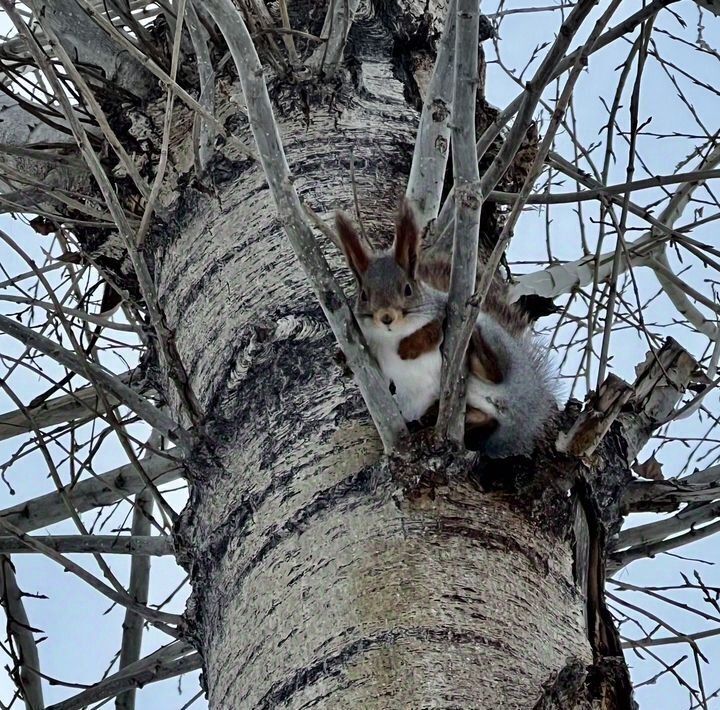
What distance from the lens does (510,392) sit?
4.52ft

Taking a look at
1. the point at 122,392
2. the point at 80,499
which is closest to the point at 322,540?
the point at 122,392

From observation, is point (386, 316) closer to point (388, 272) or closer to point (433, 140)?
point (388, 272)

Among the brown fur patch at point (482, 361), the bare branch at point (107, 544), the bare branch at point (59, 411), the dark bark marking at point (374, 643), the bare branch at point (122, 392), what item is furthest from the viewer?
the bare branch at point (59, 411)

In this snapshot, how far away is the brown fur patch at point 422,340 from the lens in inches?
57.2

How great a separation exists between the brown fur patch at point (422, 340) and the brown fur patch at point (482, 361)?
3.2 inches

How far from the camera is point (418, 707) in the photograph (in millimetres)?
943

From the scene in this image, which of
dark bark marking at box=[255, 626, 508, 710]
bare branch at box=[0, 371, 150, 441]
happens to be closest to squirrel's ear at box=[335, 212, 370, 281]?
dark bark marking at box=[255, 626, 508, 710]

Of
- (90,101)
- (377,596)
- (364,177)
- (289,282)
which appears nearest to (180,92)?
(90,101)

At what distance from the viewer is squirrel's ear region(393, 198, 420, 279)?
1.32 m

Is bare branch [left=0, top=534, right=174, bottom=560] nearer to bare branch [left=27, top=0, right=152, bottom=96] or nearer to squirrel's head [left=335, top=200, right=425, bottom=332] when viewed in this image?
squirrel's head [left=335, top=200, right=425, bottom=332]

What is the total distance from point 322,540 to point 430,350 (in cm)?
42

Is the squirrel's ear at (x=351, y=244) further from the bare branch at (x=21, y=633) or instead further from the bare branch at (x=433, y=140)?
the bare branch at (x=21, y=633)

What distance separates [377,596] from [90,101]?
64 centimetres

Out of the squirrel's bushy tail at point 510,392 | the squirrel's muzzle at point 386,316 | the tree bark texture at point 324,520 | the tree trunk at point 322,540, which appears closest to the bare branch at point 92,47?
the tree bark texture at point 324,520
